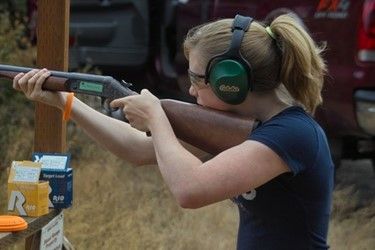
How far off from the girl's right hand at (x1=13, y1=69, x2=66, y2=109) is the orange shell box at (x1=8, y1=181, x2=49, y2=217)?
301 millimetres

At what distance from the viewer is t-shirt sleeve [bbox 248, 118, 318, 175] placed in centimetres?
240

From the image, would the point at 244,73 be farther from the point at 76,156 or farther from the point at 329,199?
the point at 76,156

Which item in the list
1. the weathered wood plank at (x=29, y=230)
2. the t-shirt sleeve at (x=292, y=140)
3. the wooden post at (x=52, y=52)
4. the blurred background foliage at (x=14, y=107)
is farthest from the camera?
the blurred background foliage at (x=14, y=107)

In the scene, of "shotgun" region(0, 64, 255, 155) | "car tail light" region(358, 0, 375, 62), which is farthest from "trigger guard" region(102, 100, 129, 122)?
"car tail light" region(358, 0, 375, 62)

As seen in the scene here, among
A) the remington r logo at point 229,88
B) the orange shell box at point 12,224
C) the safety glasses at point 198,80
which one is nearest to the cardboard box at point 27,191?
the orange shell box at point 12,224

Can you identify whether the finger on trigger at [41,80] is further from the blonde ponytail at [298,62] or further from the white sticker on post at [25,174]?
the blonde ponytail at [298,62]

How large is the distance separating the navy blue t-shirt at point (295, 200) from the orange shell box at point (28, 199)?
70 cm

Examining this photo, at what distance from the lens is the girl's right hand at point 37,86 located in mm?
3032

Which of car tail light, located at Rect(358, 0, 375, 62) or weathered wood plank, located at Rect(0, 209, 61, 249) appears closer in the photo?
weathered wood plank, located at Rect(0, 209, 61, 249)

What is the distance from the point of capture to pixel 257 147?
2.38m

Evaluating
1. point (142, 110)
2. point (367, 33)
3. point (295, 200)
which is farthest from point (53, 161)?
point (367, 33)

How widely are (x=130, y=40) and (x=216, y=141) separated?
459 cm

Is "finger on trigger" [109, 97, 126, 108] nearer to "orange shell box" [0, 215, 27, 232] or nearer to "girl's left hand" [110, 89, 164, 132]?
"girl's left hand" [110, 89, 164, 132]

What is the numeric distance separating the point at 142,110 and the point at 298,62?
47cm
